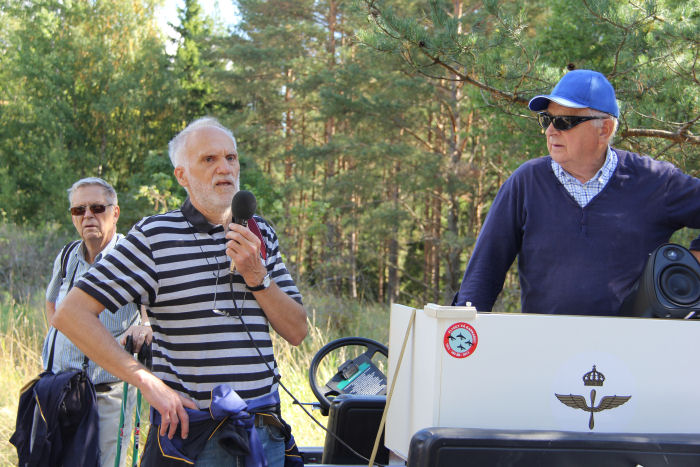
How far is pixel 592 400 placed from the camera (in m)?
1.80

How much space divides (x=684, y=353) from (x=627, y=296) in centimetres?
53

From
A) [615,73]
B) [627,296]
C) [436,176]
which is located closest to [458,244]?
[436,176]

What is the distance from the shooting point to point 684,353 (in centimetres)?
184

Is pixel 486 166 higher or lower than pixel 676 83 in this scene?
higher

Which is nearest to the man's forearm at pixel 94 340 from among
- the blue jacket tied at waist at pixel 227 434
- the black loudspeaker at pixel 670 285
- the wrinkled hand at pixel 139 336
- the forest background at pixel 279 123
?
the blue jacket tied at waist at pixel 227 434

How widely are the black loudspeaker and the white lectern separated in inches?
8.1

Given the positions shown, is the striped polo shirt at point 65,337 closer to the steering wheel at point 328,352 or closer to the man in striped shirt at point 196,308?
the steering wheel at point 328,352

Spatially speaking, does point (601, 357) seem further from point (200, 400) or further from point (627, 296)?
point (200, 400)

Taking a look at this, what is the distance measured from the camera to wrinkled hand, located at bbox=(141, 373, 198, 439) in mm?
2164

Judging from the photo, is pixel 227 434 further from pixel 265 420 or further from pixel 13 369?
pixel 13 369

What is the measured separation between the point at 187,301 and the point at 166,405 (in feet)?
1.12

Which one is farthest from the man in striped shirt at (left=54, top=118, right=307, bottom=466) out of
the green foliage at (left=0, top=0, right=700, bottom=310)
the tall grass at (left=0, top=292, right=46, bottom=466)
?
the green foliage at (left=0, top=0, right=700, bottom=310)

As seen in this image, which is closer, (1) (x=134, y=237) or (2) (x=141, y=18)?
(1) (x=134, y=237)

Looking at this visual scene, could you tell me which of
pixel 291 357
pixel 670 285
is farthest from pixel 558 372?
pixel 291 357
